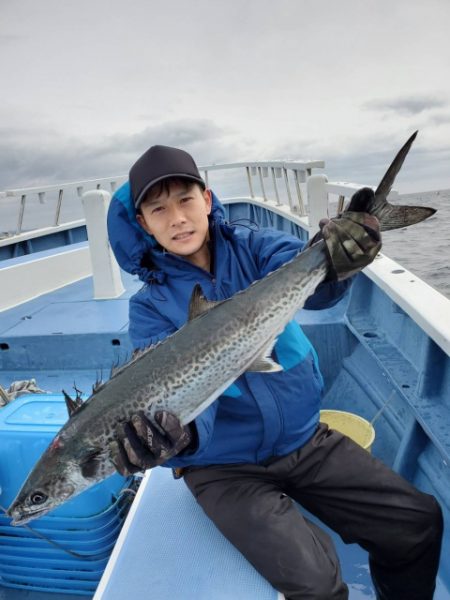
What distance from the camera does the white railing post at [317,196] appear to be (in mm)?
4801

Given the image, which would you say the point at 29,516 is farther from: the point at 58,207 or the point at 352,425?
the point at 58,207

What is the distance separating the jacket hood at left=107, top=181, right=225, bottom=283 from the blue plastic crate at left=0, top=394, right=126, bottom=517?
2.88ft

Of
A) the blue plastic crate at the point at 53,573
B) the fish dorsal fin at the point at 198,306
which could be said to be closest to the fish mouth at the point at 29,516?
the blue plastic crate at the point at 53,573

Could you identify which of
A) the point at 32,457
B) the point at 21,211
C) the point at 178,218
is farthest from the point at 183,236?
the point at 21,211

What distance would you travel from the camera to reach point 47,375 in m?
4.34

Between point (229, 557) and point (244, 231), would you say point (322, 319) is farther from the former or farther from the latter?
point (229, 557)

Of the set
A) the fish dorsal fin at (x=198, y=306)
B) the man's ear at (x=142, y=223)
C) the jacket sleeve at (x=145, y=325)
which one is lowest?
the jacket sleeve at (x=145, y=325)

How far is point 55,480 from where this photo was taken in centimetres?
173

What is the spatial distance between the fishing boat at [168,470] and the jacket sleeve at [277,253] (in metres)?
0.21

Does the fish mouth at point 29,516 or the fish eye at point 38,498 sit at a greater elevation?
the fish eye at point 38,498

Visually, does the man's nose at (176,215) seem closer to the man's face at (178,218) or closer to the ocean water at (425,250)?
the man's face at (178,218)

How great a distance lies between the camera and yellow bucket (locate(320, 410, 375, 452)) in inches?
107

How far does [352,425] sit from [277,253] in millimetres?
1315

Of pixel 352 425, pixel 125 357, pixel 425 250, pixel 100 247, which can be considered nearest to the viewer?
pixel 352 425
